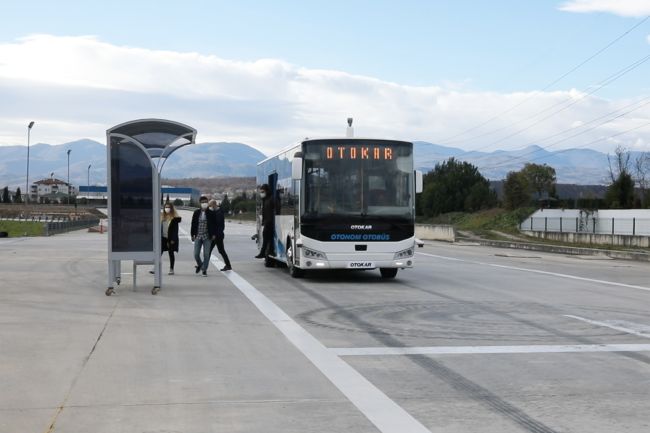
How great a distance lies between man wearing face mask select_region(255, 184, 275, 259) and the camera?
23062 mm

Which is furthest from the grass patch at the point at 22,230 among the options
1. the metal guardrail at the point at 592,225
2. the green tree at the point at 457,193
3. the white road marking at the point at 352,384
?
the white road marking at the point at 352,384

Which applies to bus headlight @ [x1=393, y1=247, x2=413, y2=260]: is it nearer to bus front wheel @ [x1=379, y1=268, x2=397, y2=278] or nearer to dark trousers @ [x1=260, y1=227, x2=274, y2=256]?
bus front wheel @ [x1=379, y1=268, x2=397, y2=278]

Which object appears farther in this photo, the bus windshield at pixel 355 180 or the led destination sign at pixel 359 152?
the led destination sign at pixel 359 152

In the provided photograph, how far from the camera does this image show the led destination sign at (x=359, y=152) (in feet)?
63.3

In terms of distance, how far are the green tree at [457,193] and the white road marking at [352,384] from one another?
70691mm

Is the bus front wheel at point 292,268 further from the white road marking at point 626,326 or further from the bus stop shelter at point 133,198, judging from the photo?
the white road marking at point 626,326

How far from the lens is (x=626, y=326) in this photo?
1246cm

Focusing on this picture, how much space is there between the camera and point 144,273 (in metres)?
21.7

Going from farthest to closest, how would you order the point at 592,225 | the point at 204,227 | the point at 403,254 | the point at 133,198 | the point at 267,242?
1. the point at 592,225
2. the point at 267,242
3. the point at 204,227
4. the point at 403,254
5. the point at 133,198

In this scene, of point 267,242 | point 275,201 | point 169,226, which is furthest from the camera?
point 267,242

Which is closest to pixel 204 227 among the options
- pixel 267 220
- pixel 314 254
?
pixel 267 220

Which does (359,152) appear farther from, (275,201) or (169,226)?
(169,226)

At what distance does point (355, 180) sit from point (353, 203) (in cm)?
50

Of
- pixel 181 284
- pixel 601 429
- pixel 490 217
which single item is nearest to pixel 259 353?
pixel 601 429
